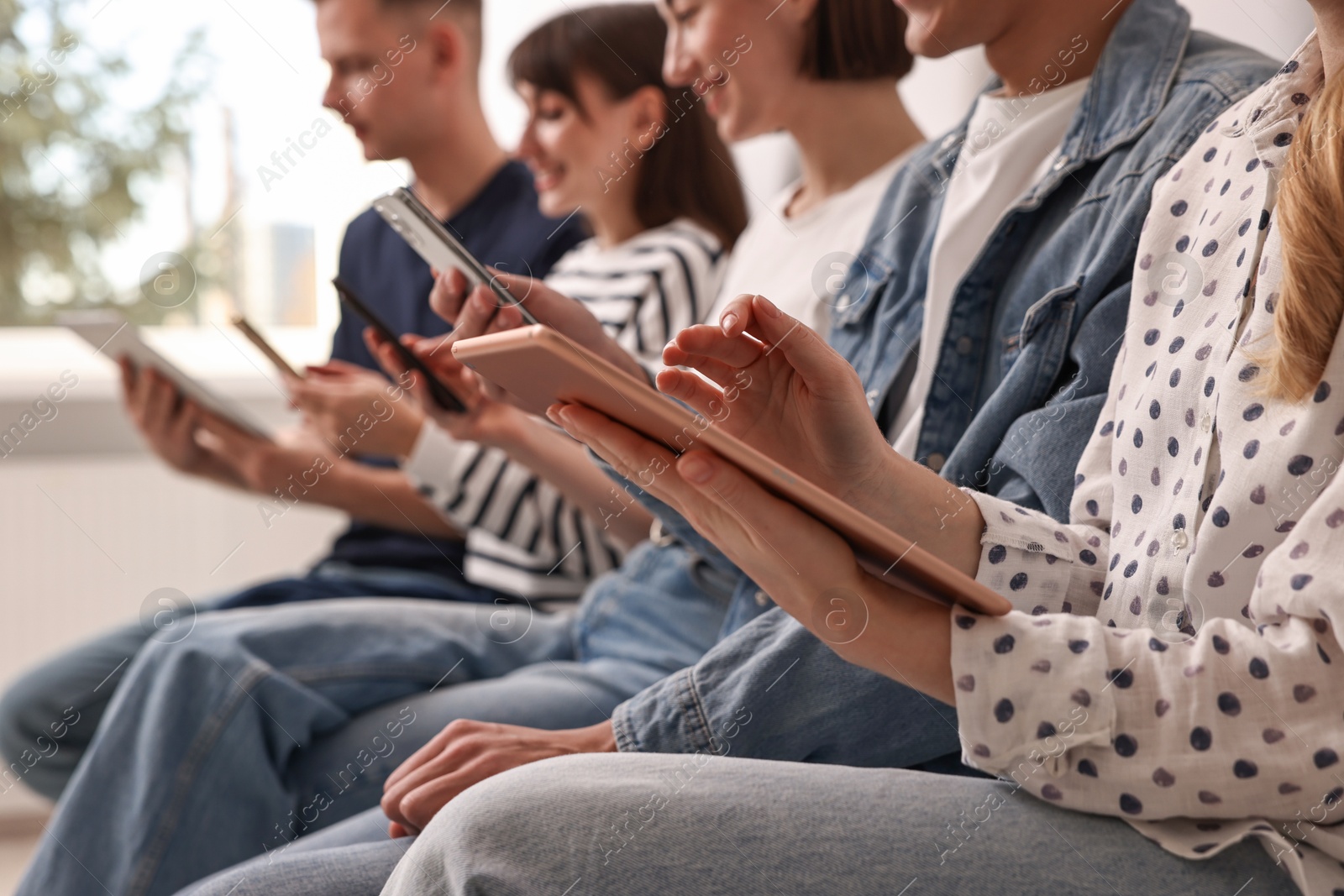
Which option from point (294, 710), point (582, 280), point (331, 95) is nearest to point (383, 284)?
point (331, 95)

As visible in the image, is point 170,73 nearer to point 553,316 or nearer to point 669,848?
point 553,316

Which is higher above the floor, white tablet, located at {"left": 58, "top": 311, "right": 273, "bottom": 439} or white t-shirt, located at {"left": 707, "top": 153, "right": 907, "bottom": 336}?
white tablet, located at {"left": 58, "top": 311, "right": 273, "bottom": 439}

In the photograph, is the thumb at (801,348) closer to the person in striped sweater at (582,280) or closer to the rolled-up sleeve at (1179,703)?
the rolled-up sleeve at (1179,703)

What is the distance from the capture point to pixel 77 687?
1335 millimetres

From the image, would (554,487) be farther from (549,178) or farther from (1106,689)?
(1106,689)

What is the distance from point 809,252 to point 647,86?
40 centimetres

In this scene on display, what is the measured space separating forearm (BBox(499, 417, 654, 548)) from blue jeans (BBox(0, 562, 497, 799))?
0.21 meters

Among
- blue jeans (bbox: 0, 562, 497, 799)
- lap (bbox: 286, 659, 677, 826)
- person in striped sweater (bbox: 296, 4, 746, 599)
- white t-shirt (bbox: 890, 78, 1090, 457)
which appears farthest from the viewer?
blue jeans (bbox: 0, 562, 497, 799)

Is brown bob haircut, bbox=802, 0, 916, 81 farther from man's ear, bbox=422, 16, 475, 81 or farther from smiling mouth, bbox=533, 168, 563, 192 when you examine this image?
man's ear, bbox=422, 16, 475, 81

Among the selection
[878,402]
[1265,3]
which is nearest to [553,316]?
[878,402]

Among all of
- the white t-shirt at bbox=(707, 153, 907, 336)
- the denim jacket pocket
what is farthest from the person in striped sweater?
the denim jacket pocket

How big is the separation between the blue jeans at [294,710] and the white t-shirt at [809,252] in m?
0.27

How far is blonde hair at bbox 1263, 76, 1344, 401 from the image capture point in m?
0.52

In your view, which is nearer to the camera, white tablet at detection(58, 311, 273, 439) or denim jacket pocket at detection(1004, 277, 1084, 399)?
denim jacket pocket at detection(1004, 277, 1084, 399)
